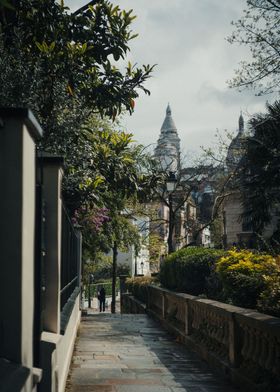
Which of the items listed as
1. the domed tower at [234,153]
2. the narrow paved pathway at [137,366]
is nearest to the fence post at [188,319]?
the narrow paved pathway at [137,366]

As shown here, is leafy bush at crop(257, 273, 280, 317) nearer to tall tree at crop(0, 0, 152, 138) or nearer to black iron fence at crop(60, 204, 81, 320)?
black iron fence at crop(60, 204, 81, 320)

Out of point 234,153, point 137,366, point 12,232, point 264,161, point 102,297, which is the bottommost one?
point 102,297

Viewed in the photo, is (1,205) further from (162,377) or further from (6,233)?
(162,377)

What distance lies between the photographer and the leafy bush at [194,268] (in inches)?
501

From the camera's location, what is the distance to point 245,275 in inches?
345

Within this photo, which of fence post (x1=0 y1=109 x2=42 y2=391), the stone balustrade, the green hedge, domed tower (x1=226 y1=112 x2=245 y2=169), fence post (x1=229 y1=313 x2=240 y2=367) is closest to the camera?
fence post (x1=0 y1=109 x2=42 y2=391)

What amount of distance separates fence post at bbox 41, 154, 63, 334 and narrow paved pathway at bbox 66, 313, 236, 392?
1595mm

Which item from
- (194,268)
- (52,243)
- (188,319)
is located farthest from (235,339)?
(194,268)

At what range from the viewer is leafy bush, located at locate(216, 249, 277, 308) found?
8375mm

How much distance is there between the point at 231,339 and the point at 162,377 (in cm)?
108

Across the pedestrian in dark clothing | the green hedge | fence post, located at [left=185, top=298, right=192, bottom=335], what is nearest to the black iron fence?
the green hedge

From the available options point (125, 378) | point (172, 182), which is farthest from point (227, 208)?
point (125, 378)

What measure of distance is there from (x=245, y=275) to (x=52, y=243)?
13.1ft

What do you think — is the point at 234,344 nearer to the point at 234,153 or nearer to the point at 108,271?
the point at 234,153
